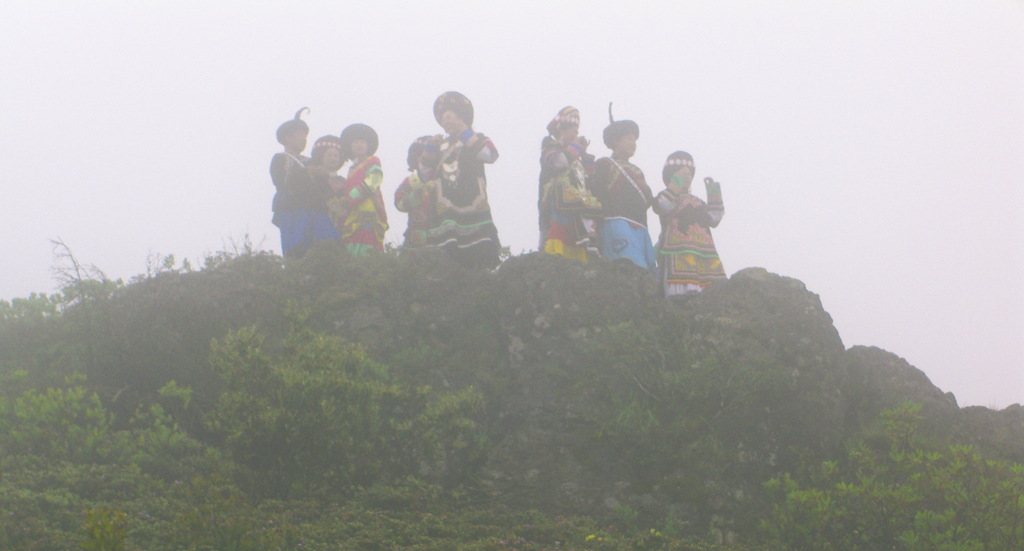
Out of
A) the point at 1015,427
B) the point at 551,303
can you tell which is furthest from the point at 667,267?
the point at 1015,427

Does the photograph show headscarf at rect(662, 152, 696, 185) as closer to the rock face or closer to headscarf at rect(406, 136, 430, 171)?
the rock face

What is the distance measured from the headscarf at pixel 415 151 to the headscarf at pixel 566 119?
7.44 ft

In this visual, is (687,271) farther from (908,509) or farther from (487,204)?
(908,509)

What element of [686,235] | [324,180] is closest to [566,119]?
[686,235]

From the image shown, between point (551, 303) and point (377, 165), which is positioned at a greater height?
point (377, 165)

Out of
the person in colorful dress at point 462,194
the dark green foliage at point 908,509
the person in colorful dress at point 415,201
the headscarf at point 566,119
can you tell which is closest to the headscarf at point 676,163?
the headscarf at point 566,119

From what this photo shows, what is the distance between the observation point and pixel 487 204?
11453mm

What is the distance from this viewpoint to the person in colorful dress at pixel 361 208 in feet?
38.9

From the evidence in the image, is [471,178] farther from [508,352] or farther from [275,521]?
[275,521]

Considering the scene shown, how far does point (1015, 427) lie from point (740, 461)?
138 inches

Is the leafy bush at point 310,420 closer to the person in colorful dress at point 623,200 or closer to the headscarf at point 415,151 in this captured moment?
the person in colorful dress at point 623,200

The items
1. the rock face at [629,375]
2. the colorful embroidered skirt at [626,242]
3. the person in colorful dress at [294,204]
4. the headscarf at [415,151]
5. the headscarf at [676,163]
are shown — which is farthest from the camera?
the headscarf at [415,151]

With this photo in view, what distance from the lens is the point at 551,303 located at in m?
9.66

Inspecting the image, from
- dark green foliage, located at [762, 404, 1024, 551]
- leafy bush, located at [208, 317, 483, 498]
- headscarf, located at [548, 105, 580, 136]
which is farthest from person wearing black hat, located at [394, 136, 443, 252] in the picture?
dark green foliage, located at [762, 404, 1024, 551]
